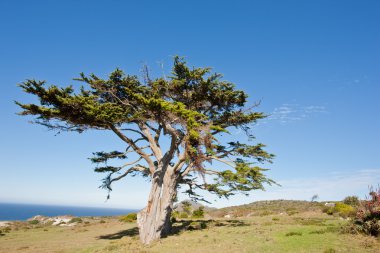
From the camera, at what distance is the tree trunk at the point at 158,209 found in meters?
18.8

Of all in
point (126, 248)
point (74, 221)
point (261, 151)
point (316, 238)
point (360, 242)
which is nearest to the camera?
point (360, 242)

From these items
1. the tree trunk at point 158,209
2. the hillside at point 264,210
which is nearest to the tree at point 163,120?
the tree trunk at point 158,209

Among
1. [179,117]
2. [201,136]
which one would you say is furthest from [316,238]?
[179,117]

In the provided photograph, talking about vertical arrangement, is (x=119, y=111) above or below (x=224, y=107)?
below

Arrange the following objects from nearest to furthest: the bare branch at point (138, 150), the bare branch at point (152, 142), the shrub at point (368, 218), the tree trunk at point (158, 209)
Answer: the shrub at point (368, 218) < the tree trunk at point (158, 209) < the bare branch at point (138, 150) < the bare branch at point (152, 142)

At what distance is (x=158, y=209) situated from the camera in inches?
773

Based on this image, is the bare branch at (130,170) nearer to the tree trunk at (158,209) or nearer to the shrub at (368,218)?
the tree trunk at (158,209)

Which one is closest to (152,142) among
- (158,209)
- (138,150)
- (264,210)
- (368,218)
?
(138,150)

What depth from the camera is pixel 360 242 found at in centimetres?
1234

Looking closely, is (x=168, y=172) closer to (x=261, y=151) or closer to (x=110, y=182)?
(x=110, y=182)

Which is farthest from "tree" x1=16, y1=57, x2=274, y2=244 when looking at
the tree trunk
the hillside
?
the hillside

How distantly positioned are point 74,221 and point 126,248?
2880 cm

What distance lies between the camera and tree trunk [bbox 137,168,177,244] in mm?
18766

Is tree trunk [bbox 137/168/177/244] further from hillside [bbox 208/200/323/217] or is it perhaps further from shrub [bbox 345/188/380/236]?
hillside [bbox 208/200/323/217]
